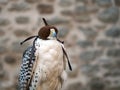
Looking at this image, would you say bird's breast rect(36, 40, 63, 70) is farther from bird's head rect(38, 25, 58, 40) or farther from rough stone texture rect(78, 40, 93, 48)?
rough stone texture rect(78, 40, 93, 48)

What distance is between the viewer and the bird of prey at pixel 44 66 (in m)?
1.37

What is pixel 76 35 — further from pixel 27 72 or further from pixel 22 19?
pixel 27 72

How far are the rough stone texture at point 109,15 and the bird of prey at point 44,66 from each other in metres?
1.76

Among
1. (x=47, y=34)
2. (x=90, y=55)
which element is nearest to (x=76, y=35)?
(x=90, y=55)

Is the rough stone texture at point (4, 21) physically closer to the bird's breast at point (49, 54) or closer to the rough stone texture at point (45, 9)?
the rough stone texture at point (45, 9)

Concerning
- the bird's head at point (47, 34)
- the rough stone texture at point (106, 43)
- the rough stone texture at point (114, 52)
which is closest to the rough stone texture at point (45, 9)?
the rough stone texture at point (106, 43)

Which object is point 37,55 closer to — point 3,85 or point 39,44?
point 39,44

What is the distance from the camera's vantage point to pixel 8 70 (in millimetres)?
2834

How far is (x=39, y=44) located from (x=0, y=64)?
4.94 ft

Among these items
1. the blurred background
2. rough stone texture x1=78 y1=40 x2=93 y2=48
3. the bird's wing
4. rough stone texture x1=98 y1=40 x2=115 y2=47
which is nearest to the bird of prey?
the bird's wing

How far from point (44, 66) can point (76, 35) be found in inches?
65.8

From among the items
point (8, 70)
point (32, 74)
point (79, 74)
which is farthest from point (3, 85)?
point (32, 74)

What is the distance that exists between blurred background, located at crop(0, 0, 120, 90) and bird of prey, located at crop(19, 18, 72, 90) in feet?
4.73

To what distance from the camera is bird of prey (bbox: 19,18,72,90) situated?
1.37 m
